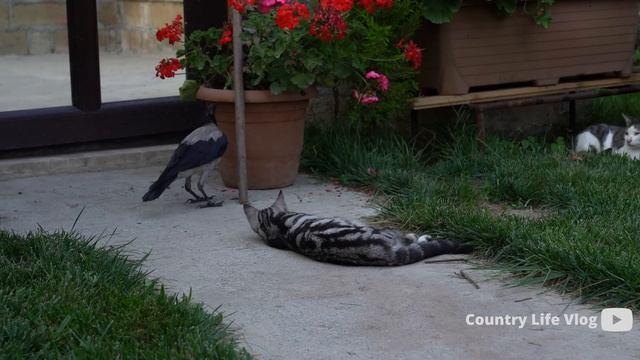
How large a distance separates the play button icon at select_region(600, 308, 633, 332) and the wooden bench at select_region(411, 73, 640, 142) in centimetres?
228

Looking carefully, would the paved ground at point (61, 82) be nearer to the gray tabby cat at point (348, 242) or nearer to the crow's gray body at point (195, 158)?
the crow's gray body at point (195, 158)

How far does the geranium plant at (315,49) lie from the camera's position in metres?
4.71

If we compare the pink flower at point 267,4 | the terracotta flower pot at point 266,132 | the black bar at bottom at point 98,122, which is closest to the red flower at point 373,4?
the pink flower at point 267,4

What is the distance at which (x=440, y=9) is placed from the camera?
5227mm

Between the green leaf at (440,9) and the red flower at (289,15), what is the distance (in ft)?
2.90

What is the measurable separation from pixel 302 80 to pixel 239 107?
326mm

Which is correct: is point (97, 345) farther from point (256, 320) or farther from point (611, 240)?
point (611, 240)

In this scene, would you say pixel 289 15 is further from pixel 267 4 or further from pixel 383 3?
pixel 383 3

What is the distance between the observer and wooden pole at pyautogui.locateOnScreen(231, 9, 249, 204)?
4.64 meters

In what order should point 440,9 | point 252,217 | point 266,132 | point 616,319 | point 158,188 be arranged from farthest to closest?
1. point 440,9
2. point 266,132
3. point 158,188
4. point 252,217
5. point 616,319

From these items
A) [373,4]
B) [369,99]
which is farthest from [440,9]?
[369,99]

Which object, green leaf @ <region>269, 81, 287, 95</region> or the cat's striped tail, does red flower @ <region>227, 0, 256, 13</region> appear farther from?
the cat's striped tail

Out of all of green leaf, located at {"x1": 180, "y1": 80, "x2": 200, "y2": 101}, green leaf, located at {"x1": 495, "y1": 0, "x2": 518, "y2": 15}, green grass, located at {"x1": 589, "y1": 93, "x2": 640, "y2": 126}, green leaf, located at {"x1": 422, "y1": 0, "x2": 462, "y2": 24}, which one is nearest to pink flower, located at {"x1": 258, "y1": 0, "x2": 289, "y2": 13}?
green leaf, located at {"x1": 180, "y1": 80, "x2": 200, "y2": 101}

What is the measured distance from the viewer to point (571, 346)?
3.00m
